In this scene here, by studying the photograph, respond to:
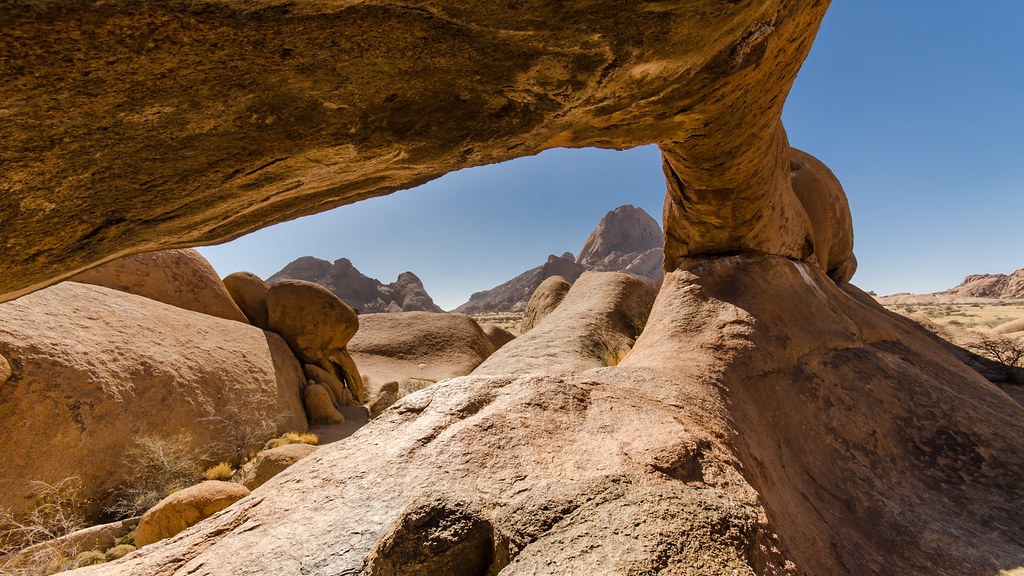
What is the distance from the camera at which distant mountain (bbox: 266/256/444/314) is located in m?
53.2

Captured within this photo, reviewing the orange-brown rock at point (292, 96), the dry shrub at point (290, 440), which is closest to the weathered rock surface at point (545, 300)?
the dry shrub at point (290, 440)

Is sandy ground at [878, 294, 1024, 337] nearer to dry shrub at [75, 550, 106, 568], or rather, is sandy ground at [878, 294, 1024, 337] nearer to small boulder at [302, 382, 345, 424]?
small boulder at [302, 382, 345, 424]

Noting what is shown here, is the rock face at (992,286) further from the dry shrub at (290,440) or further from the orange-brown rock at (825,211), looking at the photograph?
the dry shrub at (290,440)

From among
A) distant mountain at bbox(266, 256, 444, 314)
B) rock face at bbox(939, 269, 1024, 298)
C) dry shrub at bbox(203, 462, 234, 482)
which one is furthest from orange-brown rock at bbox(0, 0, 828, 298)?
rock face at bbox(939, 269, 1024, 298)

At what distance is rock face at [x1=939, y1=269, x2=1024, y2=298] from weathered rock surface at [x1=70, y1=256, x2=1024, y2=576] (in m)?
66.2

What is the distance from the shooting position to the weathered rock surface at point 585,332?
5605 millimetres

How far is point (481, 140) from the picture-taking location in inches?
103

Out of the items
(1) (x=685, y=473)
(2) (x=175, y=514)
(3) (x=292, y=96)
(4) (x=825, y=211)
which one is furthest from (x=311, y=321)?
(4) (x=825, y=211)

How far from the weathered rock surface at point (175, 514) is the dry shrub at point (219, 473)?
1.43m

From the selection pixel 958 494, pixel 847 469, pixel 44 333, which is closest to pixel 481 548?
pixel 847 469

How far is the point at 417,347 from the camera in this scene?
14633 millimetres

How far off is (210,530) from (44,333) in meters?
5.09

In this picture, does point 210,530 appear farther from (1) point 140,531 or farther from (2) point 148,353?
(2) point 148,353

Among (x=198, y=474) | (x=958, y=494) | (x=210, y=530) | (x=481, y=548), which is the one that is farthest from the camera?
(x=198, y=474)
